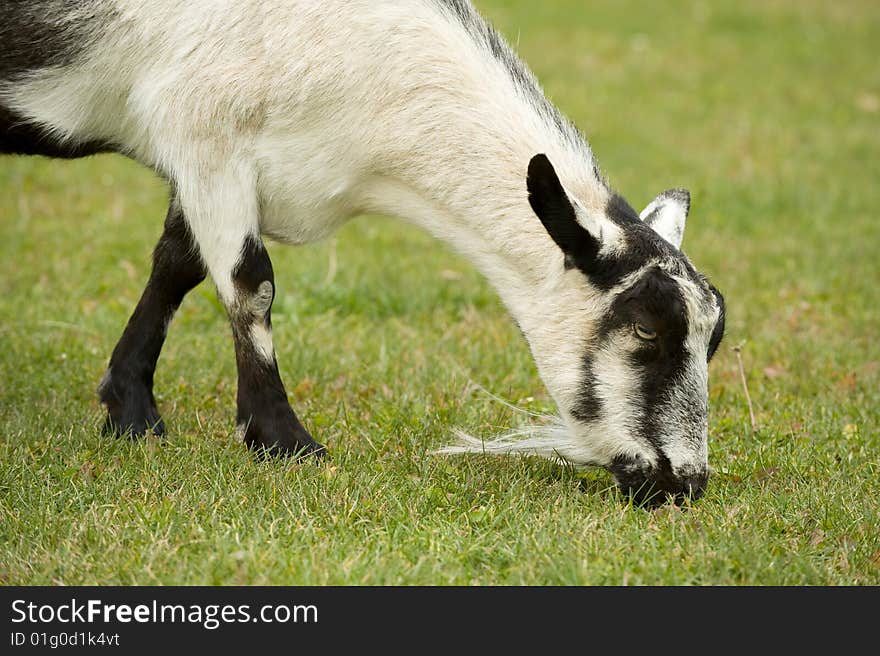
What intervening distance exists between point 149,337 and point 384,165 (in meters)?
1.55

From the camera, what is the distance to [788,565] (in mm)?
4293

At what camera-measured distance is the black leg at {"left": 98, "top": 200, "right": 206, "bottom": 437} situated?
5.61 meters

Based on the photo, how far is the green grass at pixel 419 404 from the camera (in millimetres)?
4266

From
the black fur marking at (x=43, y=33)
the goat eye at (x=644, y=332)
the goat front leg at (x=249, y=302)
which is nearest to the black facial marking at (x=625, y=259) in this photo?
the goat eye at (x=644, y=332)

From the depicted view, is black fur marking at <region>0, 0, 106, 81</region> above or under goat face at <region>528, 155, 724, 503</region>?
above

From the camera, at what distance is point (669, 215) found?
5211 mm

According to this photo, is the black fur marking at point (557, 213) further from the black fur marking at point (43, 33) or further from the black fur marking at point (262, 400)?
the black fur marking at point (43, 33)

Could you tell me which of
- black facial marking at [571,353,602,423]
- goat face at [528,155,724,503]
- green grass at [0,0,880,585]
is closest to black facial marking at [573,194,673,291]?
goat face at [528,155,724,503]

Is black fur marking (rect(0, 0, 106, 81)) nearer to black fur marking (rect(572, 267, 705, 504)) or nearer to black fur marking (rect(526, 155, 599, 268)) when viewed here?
black fur marking (rect(526, 155, 599, 268))

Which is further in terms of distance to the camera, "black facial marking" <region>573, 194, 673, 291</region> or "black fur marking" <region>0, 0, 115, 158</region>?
"black fur marking" <region>0, 0, 115, 158</region>

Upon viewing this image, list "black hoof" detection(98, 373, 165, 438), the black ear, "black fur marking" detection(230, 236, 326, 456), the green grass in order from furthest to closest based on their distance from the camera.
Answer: "black hoof" detection(98, 373, 165, 438) < "black fur marking" detection(230, 236, 326, 456) < the black ear < the green grass

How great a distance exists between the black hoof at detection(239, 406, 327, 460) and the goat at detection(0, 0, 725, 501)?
0.03ft

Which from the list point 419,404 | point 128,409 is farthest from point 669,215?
point 128,409

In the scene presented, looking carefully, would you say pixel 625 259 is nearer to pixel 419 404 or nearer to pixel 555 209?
pixel 555 209
